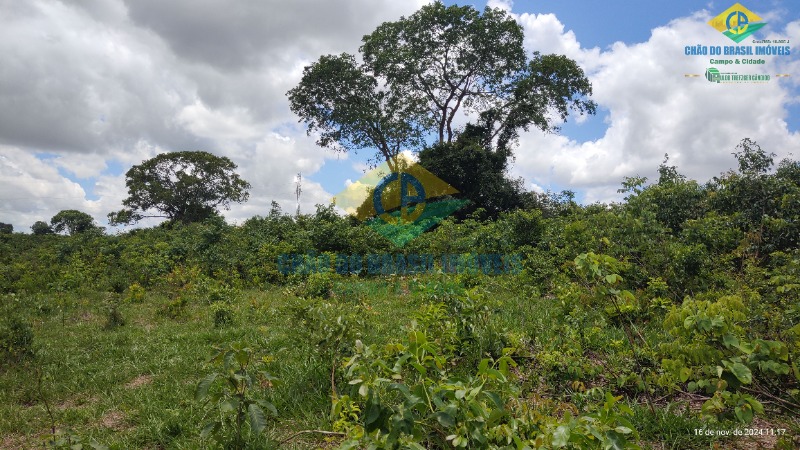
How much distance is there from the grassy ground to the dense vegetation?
3cm

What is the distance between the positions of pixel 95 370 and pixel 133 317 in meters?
3.33

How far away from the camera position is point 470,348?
4.19m

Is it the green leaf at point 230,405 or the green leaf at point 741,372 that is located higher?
the green leaf at point 741,372

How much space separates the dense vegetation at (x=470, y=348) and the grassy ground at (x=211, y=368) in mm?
25

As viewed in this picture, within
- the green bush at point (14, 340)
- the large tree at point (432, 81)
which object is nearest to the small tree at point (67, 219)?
the large tree at point (432, 81)

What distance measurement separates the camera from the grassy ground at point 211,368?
352 cm

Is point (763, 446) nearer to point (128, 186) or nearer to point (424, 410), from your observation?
point (424, 410)

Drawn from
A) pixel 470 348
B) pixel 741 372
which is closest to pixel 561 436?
pixel 741 372

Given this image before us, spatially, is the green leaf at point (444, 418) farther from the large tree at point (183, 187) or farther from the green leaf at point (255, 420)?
the large tree at point (183, 187)

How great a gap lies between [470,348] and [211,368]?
119 inches

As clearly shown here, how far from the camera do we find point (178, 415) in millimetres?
3822

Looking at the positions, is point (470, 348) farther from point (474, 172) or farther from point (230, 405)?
point (474, 172)

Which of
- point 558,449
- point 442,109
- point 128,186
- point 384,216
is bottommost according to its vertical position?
point 558,449

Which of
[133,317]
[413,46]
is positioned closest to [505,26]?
[413,46]
